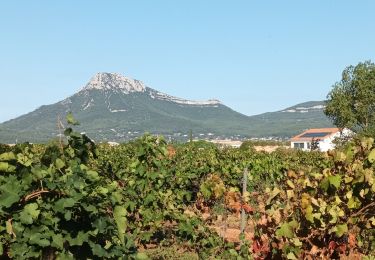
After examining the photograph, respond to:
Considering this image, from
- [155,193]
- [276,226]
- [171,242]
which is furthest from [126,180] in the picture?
[276,226]

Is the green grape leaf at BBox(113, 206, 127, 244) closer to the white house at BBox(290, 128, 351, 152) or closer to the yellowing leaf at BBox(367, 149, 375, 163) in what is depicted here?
the yellowing leaf at BBox(367, 149, 375, 163)

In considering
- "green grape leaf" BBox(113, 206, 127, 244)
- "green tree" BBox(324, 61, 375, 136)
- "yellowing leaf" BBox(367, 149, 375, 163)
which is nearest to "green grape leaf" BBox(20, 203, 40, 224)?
"green grape leaf" BBox(113, 206, 127, 244)

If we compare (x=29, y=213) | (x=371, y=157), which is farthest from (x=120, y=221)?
(x=371, y=157)

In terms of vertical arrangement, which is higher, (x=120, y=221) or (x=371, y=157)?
(x=371, y=157)

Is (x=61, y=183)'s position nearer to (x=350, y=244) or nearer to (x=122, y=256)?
(x=122, y=256)

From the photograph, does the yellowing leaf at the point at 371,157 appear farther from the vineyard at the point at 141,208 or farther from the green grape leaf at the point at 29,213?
the green grape leaf at the point at 29,213

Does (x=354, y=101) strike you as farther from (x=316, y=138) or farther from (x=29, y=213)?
(x=29, y=213)

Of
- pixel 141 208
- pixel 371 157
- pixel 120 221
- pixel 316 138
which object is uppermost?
pixel 371 157

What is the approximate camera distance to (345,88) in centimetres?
7094

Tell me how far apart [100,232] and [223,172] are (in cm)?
1222

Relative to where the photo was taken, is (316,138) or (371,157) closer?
(371,157)

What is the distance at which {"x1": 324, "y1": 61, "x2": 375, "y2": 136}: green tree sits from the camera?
68000 millimetres

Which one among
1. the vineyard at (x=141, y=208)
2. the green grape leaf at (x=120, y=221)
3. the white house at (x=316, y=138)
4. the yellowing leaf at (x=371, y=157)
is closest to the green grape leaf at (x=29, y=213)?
the vineyard at (x=141, y=208)

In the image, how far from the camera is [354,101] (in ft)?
231
